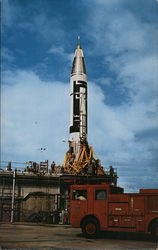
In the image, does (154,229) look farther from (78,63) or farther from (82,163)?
(78,63)

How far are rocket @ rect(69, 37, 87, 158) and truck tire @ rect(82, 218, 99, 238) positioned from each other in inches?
811

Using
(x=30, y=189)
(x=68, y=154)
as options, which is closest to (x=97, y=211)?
(x=30, y=189)

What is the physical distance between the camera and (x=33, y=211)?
30625 mm

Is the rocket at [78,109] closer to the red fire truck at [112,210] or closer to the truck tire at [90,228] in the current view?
the red fire truck at [112,210]

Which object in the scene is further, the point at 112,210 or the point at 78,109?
the point at 78,109

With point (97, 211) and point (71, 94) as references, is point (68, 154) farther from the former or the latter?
point (97, 211)

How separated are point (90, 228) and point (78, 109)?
23.1m

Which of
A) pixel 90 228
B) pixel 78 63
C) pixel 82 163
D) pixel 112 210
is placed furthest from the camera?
pixel 78 63

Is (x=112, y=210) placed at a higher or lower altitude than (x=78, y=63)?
lower

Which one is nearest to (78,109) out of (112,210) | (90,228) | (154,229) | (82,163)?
(82,163)

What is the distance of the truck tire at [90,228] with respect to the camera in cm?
1614

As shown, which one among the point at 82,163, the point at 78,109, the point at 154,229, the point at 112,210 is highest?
the point at 78,109

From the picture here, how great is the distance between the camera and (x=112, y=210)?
16172 millimetres

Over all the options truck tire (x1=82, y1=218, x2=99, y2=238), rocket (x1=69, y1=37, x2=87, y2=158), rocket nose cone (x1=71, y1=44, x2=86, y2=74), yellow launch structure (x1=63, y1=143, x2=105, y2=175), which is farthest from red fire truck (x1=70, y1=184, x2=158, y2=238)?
rocket nose cone (x1=71, y1=44, x2=86, y2=74)
